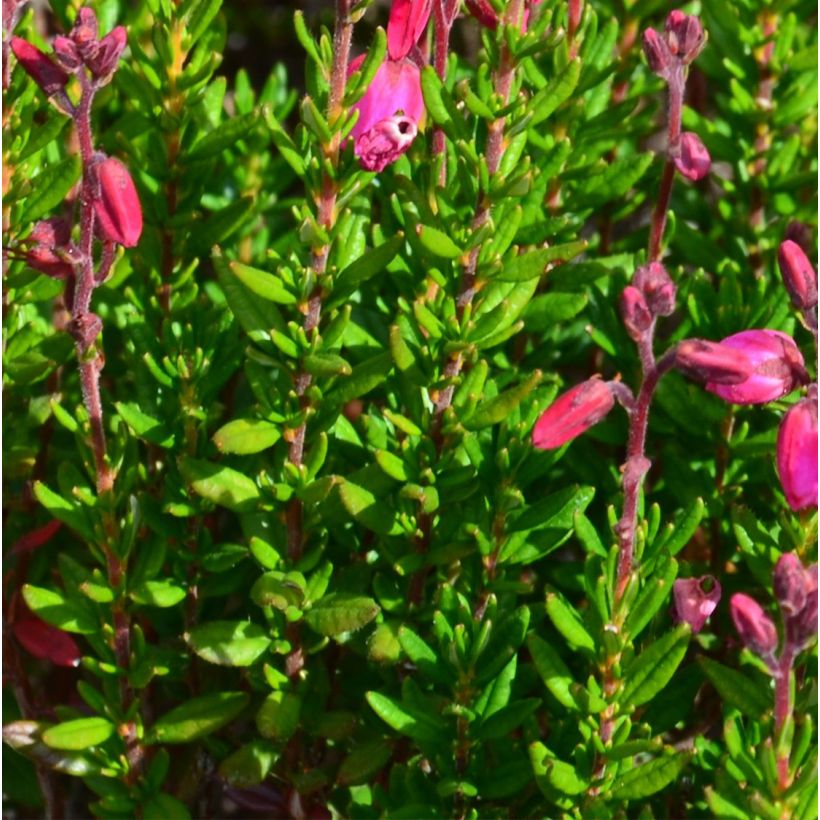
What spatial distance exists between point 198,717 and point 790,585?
0.82m

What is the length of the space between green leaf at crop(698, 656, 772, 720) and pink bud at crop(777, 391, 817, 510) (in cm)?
28

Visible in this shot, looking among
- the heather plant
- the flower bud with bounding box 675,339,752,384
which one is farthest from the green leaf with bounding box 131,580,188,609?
the flower bud with bounding box 675,339,752,384

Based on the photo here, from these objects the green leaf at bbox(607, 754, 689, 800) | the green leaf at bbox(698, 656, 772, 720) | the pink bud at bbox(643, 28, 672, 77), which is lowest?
the green leaf at bbox(607, 754, 689, 800)

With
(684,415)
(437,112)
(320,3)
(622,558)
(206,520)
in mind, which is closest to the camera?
(622,558)

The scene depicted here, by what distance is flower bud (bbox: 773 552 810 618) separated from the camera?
1.24 m

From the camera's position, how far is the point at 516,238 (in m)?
1.75

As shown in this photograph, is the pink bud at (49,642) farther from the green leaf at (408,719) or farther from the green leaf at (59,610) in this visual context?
the green leaf at (408,719)

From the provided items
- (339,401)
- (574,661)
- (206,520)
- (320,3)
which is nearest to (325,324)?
(339,401)

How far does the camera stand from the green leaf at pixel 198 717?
169 centimetres

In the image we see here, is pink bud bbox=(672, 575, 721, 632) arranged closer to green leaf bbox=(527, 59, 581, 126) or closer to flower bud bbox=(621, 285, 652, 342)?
flower bud bbox=(621, 285, 652, 342)

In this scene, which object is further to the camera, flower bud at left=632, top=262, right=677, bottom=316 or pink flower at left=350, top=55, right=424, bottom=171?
pink flower at left=350, top=55, right=424, bottom=171

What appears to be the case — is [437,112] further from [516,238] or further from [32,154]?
[32,154]

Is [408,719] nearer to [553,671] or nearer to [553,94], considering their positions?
[553,671]

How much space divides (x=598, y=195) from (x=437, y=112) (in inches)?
18.1
